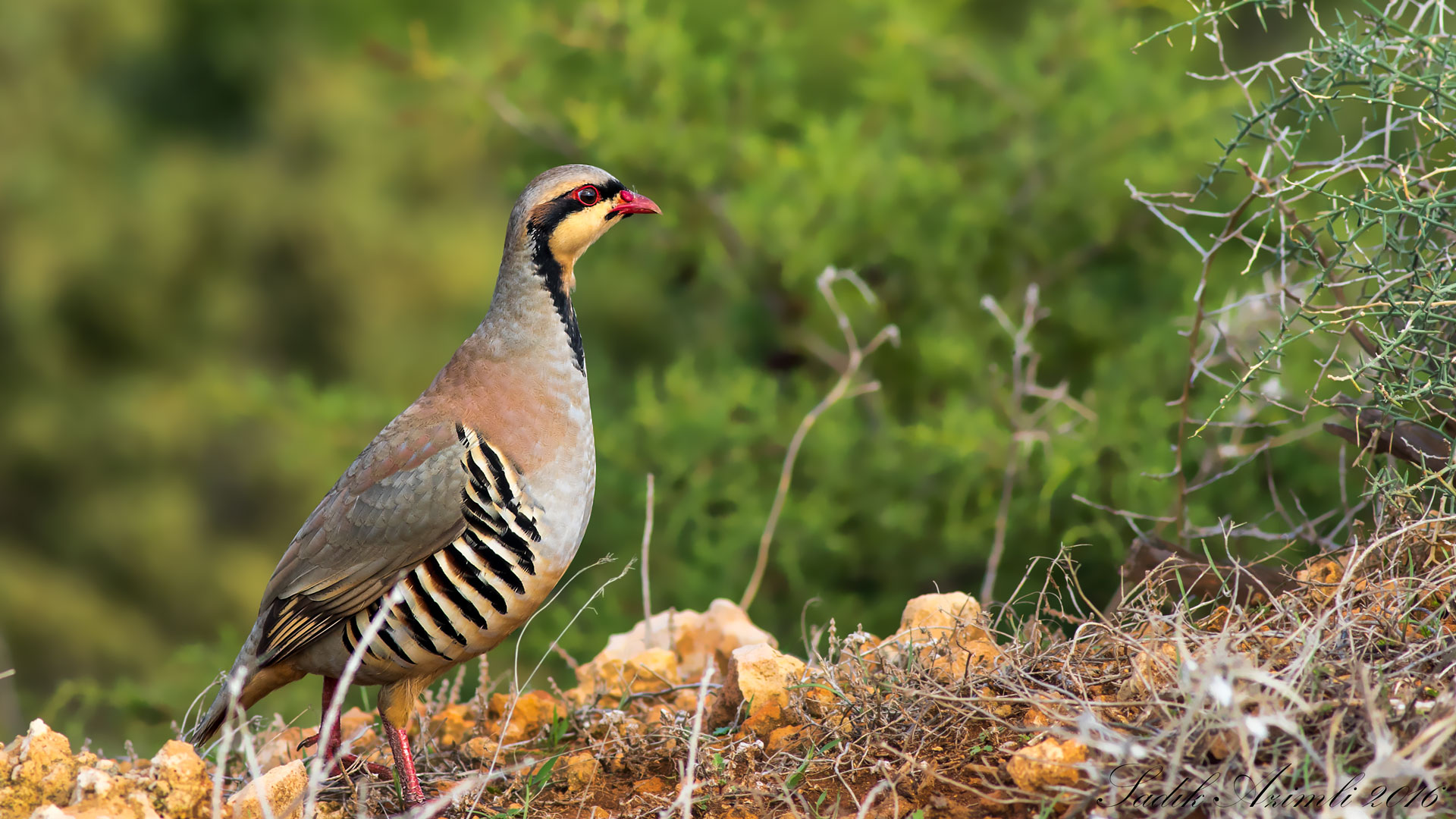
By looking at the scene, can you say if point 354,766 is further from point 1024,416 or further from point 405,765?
point 1024,416

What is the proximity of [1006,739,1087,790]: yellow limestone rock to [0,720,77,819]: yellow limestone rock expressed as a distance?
1781 millimetres

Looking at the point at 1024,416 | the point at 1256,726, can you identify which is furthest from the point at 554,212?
the point at 1024,416

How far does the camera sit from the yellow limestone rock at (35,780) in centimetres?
249

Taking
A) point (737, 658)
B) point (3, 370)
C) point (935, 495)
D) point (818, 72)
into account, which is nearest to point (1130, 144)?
point (935, 495)

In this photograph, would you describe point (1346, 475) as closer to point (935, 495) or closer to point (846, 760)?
point (935, 495)

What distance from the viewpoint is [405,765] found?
3031mm

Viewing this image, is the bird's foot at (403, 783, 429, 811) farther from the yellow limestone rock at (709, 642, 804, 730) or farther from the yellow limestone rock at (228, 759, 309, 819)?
the yellow limestone rock at (709, 642, 804, 730)

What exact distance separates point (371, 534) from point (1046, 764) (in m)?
1.71

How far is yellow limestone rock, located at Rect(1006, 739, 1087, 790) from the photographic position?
2250 millimetres

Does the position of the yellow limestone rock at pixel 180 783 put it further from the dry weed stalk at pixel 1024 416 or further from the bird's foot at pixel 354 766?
the dry weed stalk at pixel 1024 416

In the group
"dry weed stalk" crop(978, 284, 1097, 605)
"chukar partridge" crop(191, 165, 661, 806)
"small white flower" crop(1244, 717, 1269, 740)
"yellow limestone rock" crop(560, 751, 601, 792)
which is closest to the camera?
"small white flower" crop(1244, 717, 1269, 740)

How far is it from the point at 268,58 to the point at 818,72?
665 centimetres

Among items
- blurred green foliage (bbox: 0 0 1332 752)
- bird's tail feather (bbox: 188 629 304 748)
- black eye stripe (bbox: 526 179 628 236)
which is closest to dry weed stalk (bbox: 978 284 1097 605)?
blurred green foliage (bbox: 0 0 1332 752)

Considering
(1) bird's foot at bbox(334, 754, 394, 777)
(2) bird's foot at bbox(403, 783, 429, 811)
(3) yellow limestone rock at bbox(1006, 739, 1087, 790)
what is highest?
(1) bird's foot at bbox(334, 754, 394, 777)
